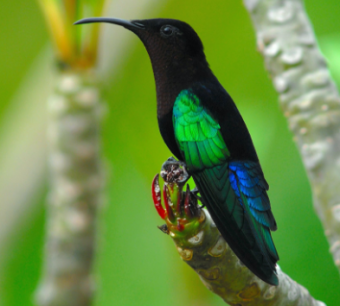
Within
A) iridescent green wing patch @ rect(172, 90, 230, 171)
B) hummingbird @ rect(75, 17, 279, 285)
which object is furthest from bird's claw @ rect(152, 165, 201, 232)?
iridescent green wing patch @ rect(172, 90, 230, 171)

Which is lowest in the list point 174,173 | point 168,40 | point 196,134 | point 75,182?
point 174,173

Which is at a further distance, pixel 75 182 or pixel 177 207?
pixel 75 182

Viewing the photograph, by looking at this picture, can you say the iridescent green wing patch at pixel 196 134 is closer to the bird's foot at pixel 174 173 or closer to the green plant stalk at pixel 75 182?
the bird's foot at pixel 174 173

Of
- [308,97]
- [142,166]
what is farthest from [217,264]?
[142,166]

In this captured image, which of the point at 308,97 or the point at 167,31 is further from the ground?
the point at 167,31

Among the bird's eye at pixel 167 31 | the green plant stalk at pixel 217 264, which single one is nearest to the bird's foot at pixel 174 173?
the green plant stalk at pixel 217 264

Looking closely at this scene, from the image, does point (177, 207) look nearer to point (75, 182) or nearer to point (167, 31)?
point (167, 31)

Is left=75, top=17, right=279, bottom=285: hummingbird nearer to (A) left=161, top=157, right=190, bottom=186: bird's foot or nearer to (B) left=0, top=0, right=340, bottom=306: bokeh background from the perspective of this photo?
(A) left=161, top=157, right=190, bottom=186: bird's foot

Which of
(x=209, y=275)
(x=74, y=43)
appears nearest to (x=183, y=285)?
(x=74, y=43)
